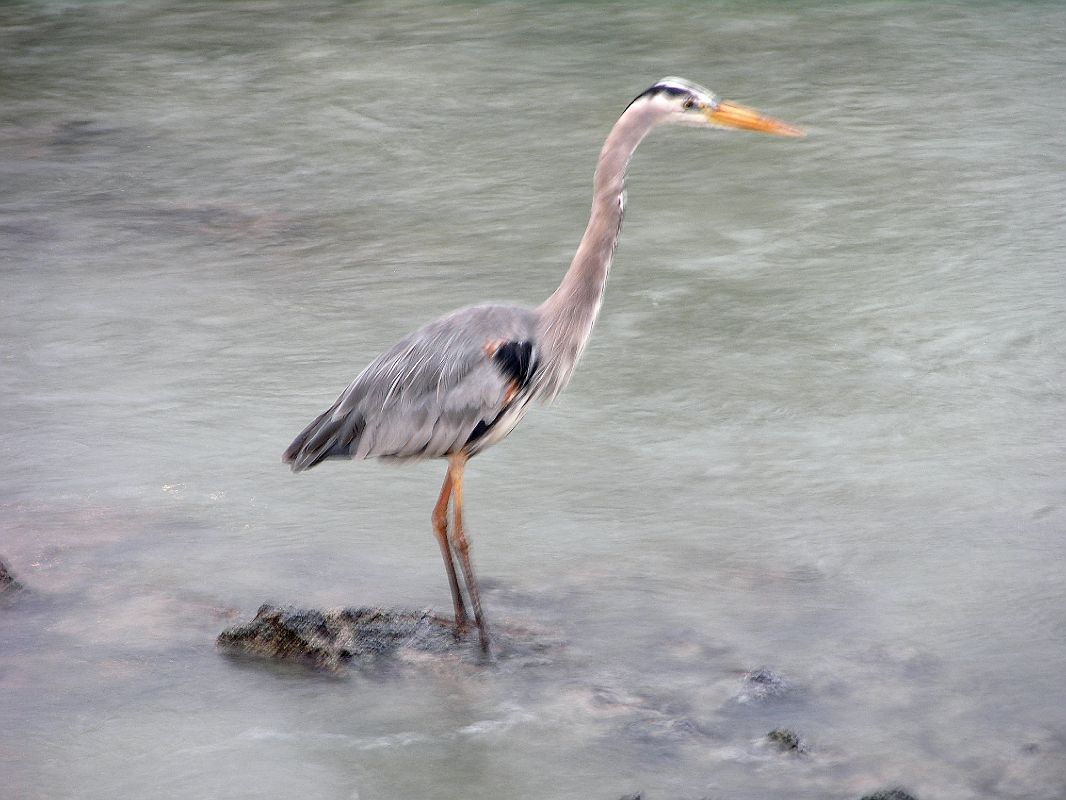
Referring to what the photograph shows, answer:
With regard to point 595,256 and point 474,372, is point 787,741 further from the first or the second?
point 595,256

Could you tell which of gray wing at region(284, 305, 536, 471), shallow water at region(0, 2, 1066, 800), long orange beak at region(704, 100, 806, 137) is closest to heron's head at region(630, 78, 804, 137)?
long orange beak at region(704, 100, 806, 137)

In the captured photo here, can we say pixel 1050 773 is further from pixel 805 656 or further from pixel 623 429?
pixel 623 429

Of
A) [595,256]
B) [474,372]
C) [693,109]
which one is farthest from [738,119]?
[474,372]

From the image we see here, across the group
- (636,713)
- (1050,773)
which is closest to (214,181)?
(636,713)

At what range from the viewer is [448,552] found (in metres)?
4.34

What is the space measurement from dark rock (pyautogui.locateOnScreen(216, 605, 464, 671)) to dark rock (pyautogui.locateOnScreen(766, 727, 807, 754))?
3.09 feet

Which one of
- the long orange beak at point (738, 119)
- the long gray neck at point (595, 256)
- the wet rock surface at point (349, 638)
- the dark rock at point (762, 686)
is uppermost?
the long orange beak at point (738, 119)

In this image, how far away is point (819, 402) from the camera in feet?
19.0

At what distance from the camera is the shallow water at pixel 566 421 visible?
380 cm

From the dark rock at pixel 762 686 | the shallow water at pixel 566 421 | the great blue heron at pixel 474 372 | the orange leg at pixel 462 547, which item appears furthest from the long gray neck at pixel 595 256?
the dark rock at pixel 762 686

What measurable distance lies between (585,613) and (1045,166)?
4.92m

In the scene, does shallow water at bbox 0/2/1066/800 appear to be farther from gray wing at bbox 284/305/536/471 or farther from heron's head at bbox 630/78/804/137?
heron's head at bbox 630/78/804/137

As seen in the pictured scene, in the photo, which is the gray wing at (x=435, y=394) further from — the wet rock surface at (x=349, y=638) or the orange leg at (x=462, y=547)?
the wet rock surface at (x=349, y=638)

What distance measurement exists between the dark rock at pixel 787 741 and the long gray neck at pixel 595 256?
123cm
